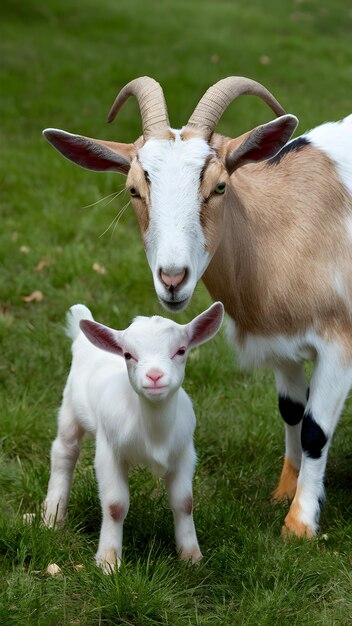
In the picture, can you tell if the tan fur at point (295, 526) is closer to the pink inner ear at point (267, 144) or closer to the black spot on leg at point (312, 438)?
the black spot on leg at point (312, 438)

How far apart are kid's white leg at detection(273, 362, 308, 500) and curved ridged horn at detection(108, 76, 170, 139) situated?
1.39 meters

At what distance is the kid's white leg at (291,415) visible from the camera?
473cm

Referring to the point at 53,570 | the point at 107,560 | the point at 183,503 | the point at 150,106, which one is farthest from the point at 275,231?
the point at 53,570

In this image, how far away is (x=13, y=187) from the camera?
26.5 feet

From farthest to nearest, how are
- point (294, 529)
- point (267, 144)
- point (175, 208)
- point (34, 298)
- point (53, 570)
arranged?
point (34, 298) → point (294, 529) → point (267, 144) → point (53, 570) → point (175, 208)

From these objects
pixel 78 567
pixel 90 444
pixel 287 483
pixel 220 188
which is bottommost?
pixel 90 444

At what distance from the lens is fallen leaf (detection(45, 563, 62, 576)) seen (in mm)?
3694

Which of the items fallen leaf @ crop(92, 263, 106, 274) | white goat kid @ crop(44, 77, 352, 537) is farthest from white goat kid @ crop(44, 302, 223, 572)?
fallen leaf @ crop(92, 263, 106, 274)

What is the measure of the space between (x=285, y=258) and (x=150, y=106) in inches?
34.1

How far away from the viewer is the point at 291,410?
15.7 feet

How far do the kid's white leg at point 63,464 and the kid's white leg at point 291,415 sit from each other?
1080 mm

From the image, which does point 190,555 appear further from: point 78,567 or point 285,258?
point 285,258

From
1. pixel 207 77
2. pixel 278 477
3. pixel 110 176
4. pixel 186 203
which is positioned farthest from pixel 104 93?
pixel 186 203

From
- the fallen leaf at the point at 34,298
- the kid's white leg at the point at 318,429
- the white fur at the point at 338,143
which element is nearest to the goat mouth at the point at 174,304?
the kid's white leg at the point at 318,429
